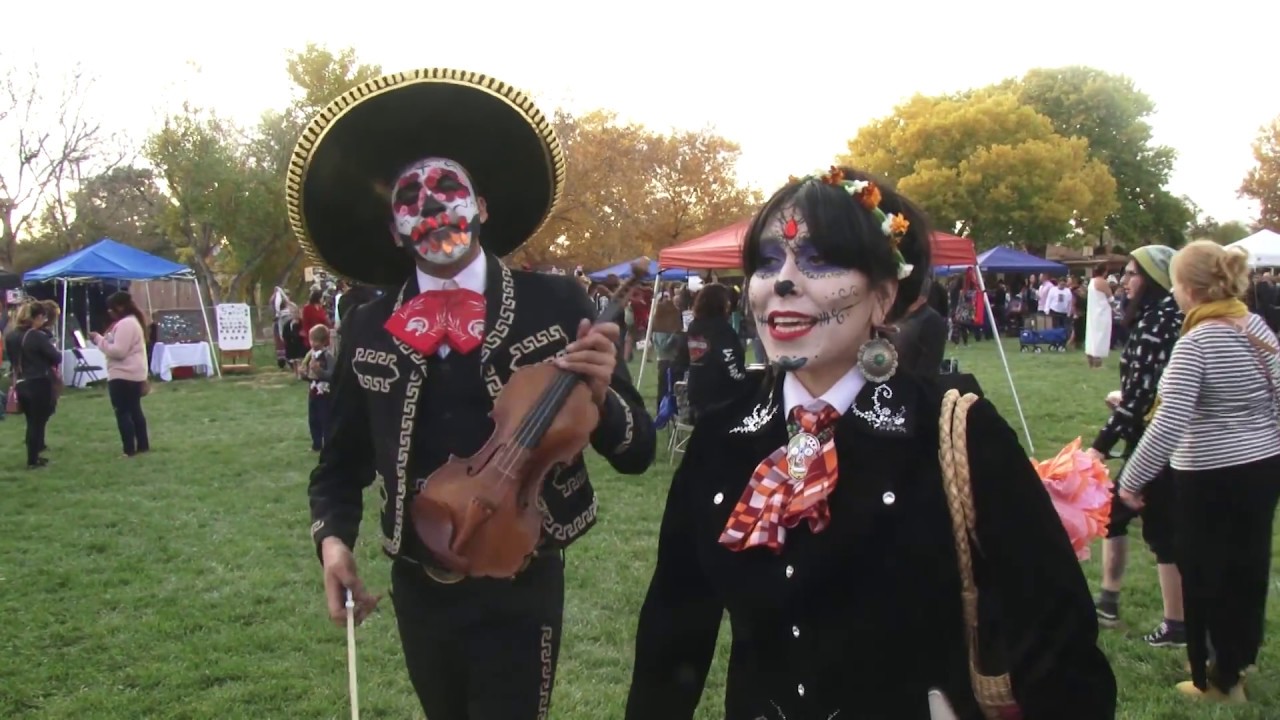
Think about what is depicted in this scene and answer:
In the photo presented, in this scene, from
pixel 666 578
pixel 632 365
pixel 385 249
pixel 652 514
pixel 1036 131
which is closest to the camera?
pixel 666 578

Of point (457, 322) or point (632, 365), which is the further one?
point (632, 365)

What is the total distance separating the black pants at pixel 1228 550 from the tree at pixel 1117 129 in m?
48.1

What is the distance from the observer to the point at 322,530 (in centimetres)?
Result: 258

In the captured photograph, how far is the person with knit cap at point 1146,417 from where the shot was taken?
14.3ft

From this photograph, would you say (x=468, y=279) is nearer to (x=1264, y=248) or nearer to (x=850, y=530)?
(x=850, y=530)

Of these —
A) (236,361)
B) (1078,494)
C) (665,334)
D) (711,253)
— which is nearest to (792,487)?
(1078,494)

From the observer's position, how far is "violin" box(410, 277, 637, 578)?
2.23 metres

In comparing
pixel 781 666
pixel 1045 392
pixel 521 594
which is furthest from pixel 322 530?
pixel 1045 392

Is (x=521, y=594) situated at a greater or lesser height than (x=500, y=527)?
lesser

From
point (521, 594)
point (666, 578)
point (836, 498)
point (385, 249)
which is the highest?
point (385, 249)

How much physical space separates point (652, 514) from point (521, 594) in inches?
214

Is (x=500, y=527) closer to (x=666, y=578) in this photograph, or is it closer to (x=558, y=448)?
(x=558, y=448)

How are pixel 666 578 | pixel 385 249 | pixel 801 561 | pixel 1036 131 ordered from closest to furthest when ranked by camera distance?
pixel 801 561
pixel 666 578
pixel 385 249
pixel 1036 131

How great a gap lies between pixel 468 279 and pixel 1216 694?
3747mm
